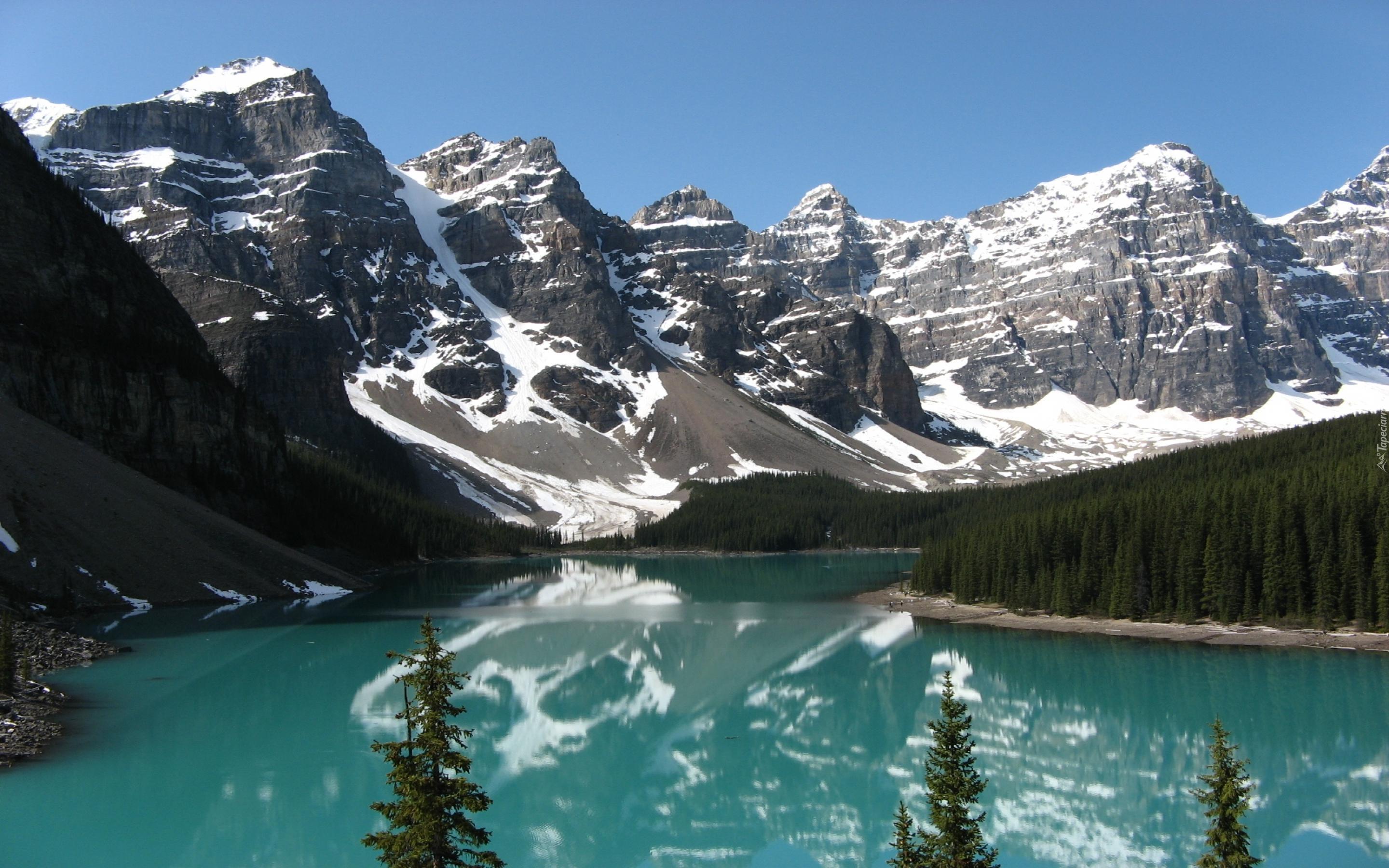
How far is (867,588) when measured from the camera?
9012cm

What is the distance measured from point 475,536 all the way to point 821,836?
4927 inches

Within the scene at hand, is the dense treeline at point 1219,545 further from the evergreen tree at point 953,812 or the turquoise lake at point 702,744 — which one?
the evergreen tree at point 953,812

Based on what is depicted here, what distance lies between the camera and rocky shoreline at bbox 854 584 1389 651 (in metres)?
49.2

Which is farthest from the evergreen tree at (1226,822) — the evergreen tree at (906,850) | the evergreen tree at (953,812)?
the evergreen tree at (906,850)

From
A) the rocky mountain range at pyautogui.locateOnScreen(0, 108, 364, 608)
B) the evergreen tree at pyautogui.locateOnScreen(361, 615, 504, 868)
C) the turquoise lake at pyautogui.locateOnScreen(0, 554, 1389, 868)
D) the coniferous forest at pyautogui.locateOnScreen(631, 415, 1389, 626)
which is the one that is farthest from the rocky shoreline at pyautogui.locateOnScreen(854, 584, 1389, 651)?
the rocky mountain range at pyautogui.locateOnScreen(0, 108, 364, 608)

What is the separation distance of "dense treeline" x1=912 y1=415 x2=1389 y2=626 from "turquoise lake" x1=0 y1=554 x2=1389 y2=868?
7118 mm

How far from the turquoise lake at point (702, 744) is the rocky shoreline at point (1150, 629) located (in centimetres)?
180

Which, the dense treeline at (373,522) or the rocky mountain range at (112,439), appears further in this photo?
the dense treeline at (373,522)

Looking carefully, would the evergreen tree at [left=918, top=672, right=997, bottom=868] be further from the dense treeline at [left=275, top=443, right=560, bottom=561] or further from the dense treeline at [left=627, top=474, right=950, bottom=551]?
the dense treeline at [left=627, top=474, right=950, bottom=551]

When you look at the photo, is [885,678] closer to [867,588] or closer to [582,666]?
[582,666]

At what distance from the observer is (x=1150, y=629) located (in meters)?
56.4

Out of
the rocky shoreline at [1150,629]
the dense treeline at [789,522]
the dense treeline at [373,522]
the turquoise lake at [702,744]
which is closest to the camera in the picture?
the turquoise lake at [702,744]

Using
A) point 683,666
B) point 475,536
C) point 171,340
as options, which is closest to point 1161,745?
point 683,666

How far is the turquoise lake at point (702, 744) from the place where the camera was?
2491cm
